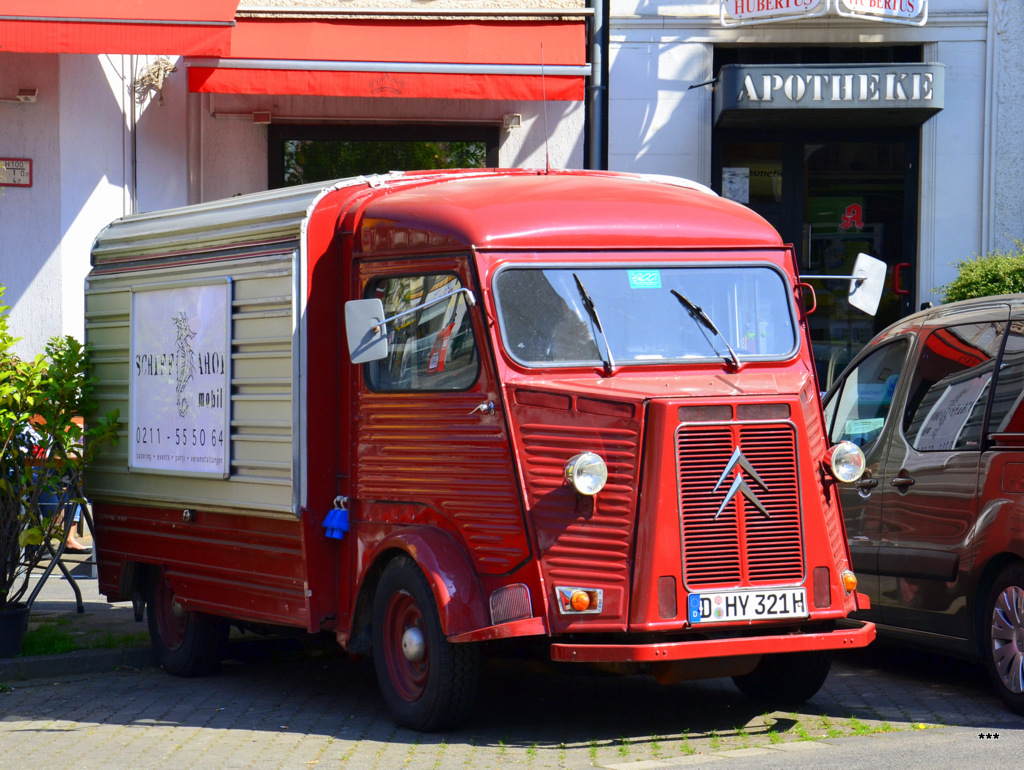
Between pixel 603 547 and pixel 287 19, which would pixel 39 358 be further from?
pixel 287 19

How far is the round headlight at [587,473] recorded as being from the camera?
611 cm

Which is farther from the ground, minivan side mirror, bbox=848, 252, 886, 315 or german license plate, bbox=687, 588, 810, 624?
minivan side mirror, bbox=848, 252, 886, 315

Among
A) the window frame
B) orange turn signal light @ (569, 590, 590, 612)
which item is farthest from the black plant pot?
orange turn signal light @ (569, 590, 590, 612)

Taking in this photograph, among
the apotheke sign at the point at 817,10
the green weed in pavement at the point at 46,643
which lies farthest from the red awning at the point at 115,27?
the green weed in pavement at the point at 46,643

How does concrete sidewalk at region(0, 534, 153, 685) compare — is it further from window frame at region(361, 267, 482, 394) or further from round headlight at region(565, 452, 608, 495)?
round headlight at region(565, 452, 608, 495)

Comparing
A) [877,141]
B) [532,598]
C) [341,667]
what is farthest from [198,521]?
[877,141]

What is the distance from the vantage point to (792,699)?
23.7ft

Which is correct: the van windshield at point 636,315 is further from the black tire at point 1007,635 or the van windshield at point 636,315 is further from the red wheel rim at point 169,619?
the red wheel rim at point 169,619

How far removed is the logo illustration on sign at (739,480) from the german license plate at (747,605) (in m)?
0.35

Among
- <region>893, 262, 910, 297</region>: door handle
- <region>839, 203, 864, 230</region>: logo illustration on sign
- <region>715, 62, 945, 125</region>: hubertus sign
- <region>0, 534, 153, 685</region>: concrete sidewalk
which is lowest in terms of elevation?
<region>0, 534, 153, 685</region>: concrete sidewalk

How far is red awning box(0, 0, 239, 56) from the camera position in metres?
12.0

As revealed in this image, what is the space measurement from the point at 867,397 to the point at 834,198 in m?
7.17

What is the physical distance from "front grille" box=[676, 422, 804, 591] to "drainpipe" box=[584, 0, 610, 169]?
8.49 meters

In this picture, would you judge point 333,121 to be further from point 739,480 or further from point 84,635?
point 739,480
